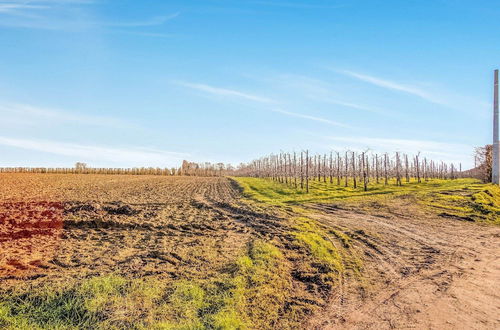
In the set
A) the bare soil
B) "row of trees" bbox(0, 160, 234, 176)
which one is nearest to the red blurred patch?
the bare soil

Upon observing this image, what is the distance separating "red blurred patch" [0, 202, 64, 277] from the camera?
11500 millimetres

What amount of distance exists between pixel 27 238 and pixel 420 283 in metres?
14.5

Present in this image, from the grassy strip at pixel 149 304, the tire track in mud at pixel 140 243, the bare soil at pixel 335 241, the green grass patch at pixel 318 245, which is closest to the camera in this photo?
the grassy strip at pixel 149 304

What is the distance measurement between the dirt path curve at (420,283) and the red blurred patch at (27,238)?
862cm

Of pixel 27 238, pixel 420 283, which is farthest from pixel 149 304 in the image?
pixel 27 238

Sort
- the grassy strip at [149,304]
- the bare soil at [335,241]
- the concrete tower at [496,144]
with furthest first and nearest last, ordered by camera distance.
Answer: the concrete tower at [496,144], the bare soil at [335,241], the grassy strip at [149,304]

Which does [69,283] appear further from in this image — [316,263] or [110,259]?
[316,263]

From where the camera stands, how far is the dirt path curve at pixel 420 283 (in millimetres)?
7988

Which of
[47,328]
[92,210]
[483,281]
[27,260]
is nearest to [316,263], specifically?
[483,281]

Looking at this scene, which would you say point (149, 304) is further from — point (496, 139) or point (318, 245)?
point (496, 139)

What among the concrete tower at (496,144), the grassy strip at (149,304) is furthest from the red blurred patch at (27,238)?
the concrete tower at (496,144)

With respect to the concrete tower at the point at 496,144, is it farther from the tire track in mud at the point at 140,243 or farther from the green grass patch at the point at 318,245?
the green grass patch at the point at 318,245

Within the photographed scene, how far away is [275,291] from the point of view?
9.85m

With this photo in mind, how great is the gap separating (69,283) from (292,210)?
17.3 metres
